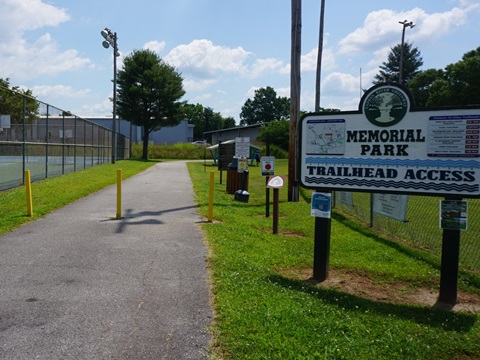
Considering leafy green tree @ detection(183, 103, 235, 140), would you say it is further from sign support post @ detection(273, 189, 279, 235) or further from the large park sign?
the large park sign

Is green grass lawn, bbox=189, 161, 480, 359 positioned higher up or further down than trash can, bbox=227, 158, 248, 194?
further down

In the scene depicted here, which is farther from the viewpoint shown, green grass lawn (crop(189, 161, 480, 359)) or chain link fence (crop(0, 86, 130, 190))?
chain link fence (crop(0, 86, 130, 190))

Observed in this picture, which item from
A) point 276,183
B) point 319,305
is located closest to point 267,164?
Answer: point 276,183

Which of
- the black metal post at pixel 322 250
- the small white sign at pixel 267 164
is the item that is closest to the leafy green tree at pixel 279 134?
the small white sign at pixel 267 164

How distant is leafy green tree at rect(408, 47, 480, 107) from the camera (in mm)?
53031

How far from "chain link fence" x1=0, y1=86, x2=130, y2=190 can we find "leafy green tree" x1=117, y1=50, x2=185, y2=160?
99.2 ft

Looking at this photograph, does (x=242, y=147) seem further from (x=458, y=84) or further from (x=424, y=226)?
(x=458, y=84)

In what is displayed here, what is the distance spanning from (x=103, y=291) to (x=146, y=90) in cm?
5179

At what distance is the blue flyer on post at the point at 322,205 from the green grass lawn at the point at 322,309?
0.88m

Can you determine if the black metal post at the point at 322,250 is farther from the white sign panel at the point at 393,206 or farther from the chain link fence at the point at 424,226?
the chain link fence at the point at 424,226

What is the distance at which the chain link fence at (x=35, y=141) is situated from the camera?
14180 mm

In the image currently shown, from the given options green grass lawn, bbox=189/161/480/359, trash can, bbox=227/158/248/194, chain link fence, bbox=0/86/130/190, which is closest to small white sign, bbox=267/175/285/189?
green grass lawn, bbox=189/161/480/359

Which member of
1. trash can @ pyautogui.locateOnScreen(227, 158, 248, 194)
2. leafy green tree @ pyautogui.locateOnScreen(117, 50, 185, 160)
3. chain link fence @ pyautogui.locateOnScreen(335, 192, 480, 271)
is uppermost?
leafy green tree @ pyautogui.locateOnScreen(117, 50, 185, 160)

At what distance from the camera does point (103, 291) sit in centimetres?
508
